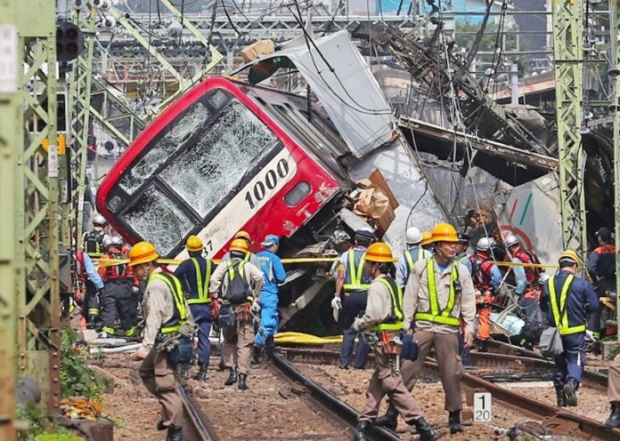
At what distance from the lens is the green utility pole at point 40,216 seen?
11398 millimetres

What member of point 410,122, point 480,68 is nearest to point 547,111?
point 410,122

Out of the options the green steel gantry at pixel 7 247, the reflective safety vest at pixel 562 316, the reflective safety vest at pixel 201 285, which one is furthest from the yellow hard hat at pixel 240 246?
the green steel gantry at pixel 7 247

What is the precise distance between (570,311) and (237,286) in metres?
4.27

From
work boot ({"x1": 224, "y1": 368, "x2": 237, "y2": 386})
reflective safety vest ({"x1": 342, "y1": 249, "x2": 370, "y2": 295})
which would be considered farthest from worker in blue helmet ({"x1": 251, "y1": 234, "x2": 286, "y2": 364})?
reflective safety vest ({"x1": 342, "y1": 249, "x2": 370, "y2": 295})

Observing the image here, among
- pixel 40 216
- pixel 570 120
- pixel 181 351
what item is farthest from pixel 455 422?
pixel 570 120

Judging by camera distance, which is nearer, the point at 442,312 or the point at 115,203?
the point at 442,312

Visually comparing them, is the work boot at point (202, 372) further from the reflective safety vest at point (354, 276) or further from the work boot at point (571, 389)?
the work boot at point (571, 389)

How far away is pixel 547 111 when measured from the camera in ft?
104

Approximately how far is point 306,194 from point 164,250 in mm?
2402

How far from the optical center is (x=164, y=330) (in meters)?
11.4

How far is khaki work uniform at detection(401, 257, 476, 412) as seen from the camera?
11938mm

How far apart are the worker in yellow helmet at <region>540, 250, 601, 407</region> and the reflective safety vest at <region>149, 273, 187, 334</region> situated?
13.4ft

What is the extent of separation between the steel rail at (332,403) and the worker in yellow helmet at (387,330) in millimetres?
245

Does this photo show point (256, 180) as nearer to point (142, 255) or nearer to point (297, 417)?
point (297, 417)
